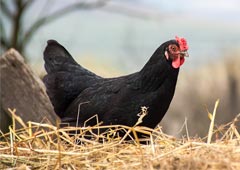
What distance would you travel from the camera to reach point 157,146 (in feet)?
9.32

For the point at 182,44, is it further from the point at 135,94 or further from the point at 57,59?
the point at 57,59

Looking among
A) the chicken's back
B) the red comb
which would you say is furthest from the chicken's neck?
the chicken's back

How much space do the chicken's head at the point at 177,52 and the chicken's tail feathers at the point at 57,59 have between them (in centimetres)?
112

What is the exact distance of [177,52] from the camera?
4008 millimetres

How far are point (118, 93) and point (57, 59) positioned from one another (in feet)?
3.29

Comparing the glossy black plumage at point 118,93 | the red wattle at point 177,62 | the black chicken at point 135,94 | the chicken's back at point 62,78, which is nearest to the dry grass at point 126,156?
the black chicken at point 135,94

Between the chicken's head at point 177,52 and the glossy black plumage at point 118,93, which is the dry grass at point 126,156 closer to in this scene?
the glossy black plumage at point 118,93

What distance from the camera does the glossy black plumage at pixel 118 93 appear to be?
394 cm

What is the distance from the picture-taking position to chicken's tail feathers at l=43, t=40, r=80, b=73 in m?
4.96

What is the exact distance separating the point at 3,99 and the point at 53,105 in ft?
1.26

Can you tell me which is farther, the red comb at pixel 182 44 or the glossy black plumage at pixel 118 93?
the red comb at pixel 182 44

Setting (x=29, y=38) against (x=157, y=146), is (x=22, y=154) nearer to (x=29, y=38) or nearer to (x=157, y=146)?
(x=157, y=146)

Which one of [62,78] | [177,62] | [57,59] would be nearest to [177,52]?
[177,62]

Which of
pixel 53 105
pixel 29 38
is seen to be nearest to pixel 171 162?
pixel 53 105
